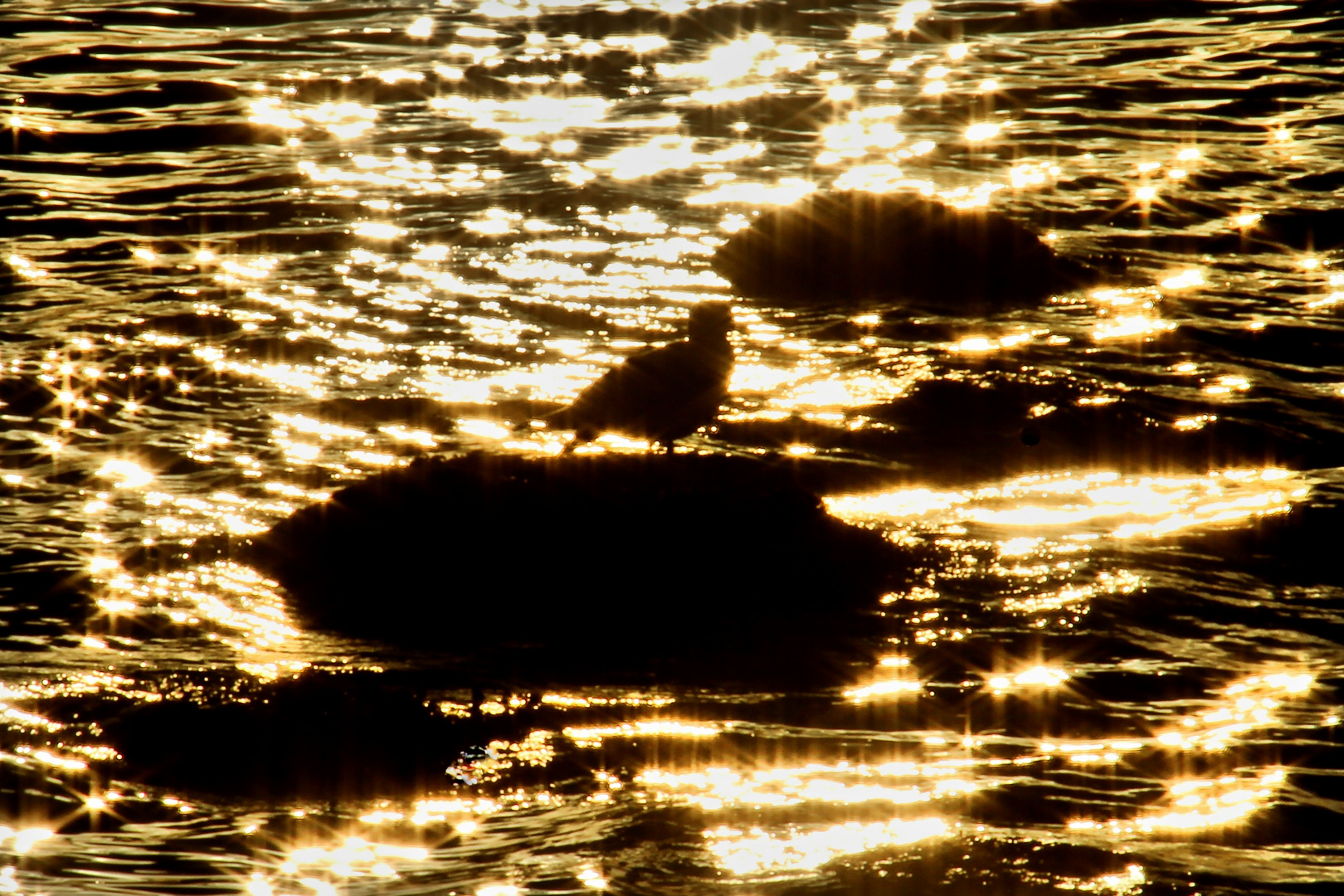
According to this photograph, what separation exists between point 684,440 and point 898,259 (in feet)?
7.47

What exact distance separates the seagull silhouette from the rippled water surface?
19cm

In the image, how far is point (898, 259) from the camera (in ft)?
23.9

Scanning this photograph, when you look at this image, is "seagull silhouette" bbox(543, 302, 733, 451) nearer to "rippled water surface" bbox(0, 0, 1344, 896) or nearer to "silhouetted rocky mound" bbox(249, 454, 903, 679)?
"rippled water surface" bbox(0, 0, 1344, 896)

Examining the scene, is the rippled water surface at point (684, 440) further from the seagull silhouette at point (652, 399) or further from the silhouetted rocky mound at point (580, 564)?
the seagull silhouette at point (652, 399)

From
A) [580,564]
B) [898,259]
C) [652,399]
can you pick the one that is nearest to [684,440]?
[652,399]

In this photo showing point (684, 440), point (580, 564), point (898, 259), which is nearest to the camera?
point (580, 564)

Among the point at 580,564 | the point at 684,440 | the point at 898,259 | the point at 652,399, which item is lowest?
the point at 580,564

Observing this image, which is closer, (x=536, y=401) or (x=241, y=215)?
(x=536, y=401)

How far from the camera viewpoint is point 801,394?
5895 millimetres

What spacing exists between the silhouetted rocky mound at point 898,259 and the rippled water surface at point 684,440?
0.69 ft

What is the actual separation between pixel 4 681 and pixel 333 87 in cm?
688

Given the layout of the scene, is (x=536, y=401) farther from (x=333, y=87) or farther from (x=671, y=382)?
(x=333, y=87)

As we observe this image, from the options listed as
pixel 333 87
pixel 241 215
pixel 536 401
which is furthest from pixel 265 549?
pixel 333 87

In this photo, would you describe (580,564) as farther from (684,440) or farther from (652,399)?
(684,440)
